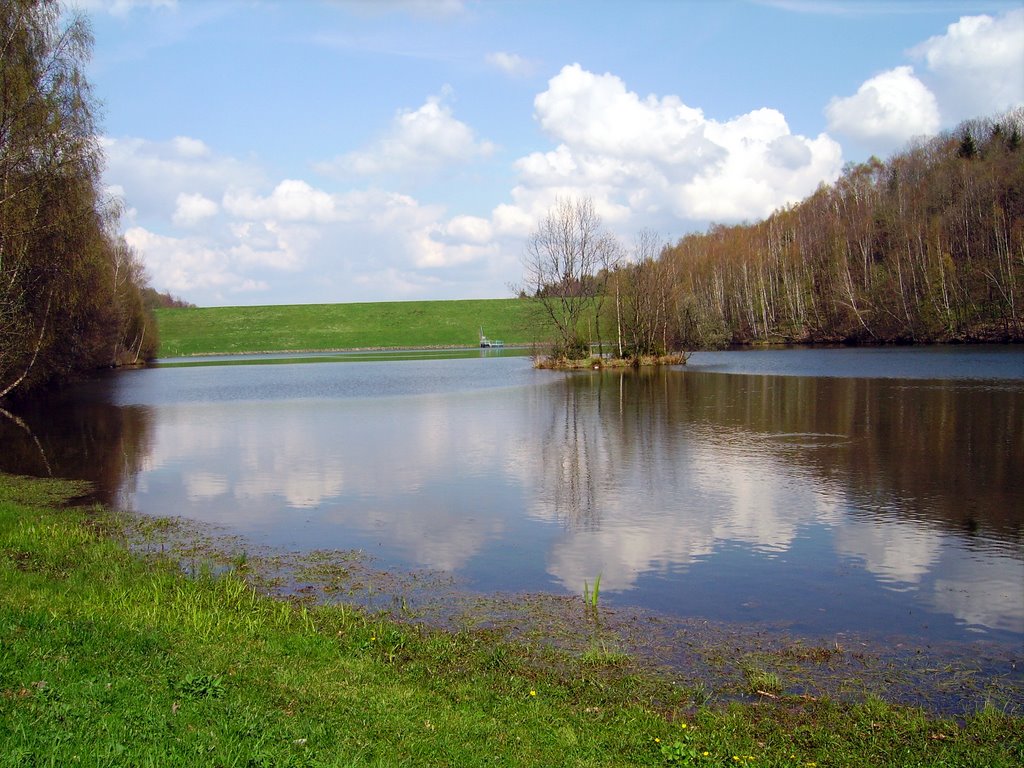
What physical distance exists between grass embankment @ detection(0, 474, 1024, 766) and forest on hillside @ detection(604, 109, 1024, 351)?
4706 cm

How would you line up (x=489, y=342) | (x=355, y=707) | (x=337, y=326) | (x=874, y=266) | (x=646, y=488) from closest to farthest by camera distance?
1. (x=355, y=707)
2. (x=646, y=488)
3. (x=874, y=266)
4. (x=489, y=342)
5. (x=337, y=326)

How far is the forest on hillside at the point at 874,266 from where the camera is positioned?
60938 mm

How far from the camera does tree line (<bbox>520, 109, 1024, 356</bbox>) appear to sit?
184 ft

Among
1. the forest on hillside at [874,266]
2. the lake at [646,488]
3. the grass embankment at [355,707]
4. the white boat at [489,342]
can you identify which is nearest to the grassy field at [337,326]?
the white boat at [489,342]

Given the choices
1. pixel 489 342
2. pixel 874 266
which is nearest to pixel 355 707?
pixel 874 266

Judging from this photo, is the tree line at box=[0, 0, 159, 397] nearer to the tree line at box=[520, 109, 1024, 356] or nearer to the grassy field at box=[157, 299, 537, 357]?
the tree line at box=[520, 109, 1024, 356]

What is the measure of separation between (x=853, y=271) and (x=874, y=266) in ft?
9.00

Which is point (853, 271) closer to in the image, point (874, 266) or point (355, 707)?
point (874, 266)

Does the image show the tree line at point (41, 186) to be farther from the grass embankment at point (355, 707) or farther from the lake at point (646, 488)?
the grass embankment at point (355, 707)

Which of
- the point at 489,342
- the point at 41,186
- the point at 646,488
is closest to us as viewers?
the point at 646,488

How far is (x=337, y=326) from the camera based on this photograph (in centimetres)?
11938

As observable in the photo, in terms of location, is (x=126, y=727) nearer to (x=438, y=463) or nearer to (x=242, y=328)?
(x=438, y=463)

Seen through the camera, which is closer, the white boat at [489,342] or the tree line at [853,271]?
the tree line at [853,271]

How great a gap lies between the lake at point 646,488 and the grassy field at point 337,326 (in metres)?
75.5
